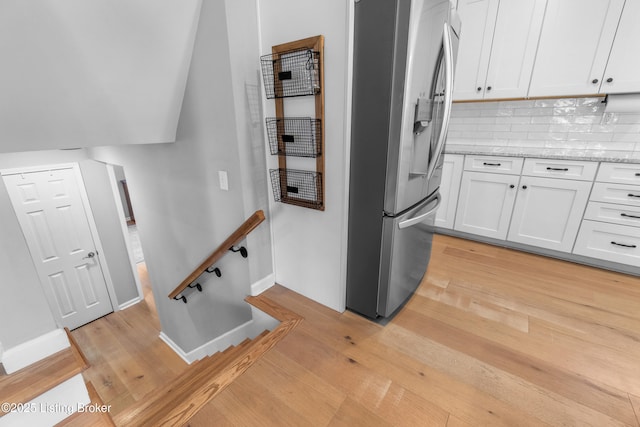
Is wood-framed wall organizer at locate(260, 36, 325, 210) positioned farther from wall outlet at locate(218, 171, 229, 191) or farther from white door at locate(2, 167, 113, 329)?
white door at locate(2, 167, 113, 329)

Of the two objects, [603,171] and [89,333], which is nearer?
[603,171]

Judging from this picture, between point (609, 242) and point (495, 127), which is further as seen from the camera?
point (495, 127)

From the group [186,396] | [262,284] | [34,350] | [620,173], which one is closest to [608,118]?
[620,173]

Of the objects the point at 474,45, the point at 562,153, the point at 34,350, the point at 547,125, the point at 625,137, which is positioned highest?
the point at 474,45

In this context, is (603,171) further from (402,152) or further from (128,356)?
(128,356)

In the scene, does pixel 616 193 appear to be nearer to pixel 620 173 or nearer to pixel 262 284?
pixel 620 173

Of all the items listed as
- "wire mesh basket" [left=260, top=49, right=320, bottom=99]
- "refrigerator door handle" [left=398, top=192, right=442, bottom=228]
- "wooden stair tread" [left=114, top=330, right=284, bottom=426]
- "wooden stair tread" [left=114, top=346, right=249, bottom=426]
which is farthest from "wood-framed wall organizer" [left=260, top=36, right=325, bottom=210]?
"wooden stair tread" [left=114, top=346, right=249, bottom=426]

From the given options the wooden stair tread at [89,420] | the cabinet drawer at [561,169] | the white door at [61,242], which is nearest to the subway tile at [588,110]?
the cabinet drawer at [561,169]

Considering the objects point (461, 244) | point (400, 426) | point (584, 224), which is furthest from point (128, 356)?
point (584, 224)

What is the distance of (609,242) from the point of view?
2.21 metres

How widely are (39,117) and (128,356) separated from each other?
2.64m

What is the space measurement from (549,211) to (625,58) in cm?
124

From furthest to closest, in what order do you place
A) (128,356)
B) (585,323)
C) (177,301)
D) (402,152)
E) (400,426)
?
(128,356) < (177,301) < (585,323) < (402,152) < (400,426)

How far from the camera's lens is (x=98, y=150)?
115 inches
